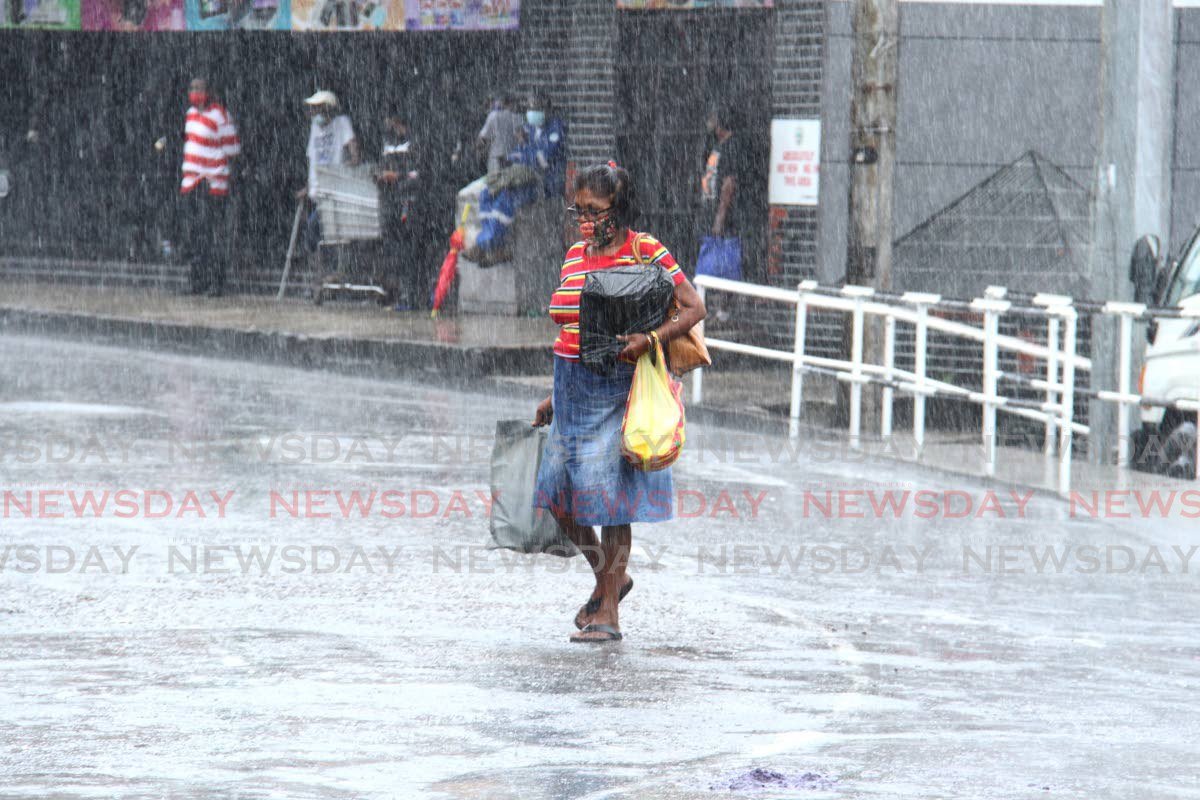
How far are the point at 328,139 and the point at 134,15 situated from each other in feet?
10.9

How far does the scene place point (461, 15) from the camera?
21.5 metres

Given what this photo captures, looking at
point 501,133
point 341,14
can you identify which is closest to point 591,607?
point 501,133

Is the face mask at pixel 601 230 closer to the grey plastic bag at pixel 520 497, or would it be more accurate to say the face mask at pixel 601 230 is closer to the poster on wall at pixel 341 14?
the grey plastic bag at pixel 520 497

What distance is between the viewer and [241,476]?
1189cm

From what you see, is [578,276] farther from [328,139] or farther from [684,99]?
[328,139]

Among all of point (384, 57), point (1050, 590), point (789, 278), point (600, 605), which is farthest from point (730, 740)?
point (384, 57)

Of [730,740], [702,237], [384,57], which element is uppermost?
[384,57]

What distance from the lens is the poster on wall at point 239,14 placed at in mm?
22500

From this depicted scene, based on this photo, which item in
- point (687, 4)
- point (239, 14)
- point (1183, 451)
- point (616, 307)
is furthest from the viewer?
point (239, 14)

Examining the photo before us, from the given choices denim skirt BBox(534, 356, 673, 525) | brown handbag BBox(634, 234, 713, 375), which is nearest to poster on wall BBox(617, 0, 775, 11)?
brown handbag BBox(634, 234, 713, 375)

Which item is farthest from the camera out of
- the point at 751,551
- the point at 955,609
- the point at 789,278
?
the point at 789,278

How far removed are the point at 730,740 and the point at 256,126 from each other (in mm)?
19342

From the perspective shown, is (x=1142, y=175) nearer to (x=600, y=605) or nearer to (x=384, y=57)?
(x=600, y=605)

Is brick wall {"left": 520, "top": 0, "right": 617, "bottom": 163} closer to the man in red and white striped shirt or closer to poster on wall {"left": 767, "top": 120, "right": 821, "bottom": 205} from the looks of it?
poster on wall {"left": 767, "top": 120, "right": 821, "bottom": 205}
